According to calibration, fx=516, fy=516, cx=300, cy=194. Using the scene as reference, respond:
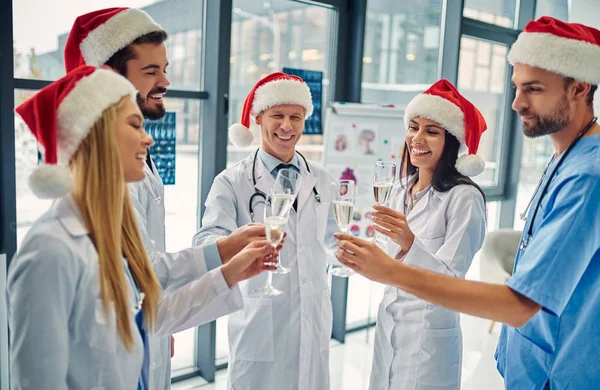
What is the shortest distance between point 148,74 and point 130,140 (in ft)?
2.40

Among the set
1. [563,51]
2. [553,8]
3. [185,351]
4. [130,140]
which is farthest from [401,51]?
[130,140]

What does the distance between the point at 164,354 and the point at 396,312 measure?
100cm

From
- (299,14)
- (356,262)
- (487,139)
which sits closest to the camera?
(356,262)

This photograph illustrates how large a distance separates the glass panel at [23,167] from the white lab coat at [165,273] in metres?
0.99

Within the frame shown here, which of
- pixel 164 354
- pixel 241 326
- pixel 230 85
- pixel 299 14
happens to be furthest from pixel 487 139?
pixel 164 354

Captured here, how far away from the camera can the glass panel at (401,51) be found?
4445 mm

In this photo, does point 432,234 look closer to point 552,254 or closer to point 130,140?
point 552,254

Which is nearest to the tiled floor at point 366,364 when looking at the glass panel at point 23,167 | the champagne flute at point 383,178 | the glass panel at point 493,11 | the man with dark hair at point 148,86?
the glass panel at point 23,167

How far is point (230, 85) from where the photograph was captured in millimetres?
3553

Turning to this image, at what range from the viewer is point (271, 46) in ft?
12.6

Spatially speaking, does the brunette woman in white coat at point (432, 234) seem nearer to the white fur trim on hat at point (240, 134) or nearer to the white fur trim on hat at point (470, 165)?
the white fur trim on hat at point (470, 165)

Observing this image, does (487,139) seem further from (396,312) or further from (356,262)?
(356,262)

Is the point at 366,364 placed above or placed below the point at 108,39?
below

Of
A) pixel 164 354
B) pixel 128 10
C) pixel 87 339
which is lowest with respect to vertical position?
pixel 164 354
